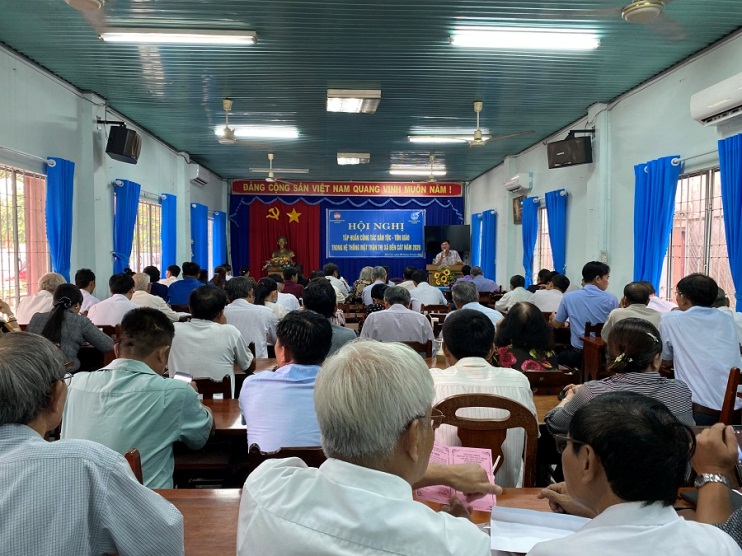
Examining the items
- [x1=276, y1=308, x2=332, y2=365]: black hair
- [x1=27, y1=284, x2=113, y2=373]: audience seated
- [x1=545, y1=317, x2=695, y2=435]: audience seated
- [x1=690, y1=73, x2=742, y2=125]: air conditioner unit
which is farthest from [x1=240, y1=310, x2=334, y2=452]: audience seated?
[x1=690, y1=73, x2=742, y2=125]: air conditioner unit

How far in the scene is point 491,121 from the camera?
8844mm

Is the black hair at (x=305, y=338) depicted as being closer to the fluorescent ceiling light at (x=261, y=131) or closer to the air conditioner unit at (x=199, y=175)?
the fluorescent ceiling light at (x=261, y=131)

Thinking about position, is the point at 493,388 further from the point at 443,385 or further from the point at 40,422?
the point at 40,422

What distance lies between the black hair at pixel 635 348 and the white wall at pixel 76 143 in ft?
18.6

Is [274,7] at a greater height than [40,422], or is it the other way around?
[274,7]

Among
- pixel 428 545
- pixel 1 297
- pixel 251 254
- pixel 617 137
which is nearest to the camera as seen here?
pixel 428 545

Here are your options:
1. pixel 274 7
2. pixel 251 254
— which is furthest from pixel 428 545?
pixel 251 254

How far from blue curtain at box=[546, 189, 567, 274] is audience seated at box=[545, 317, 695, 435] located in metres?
7.49

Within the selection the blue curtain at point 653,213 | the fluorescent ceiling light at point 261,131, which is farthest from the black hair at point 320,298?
the fluorescent ceiling light at point 261,131

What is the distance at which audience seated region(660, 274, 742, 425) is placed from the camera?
11.9ft

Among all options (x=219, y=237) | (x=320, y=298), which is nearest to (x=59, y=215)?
(x=320, y=298)

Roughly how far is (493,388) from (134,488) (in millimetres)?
1446

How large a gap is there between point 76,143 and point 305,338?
6.04 metres

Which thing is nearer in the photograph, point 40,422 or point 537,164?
point 40,422
